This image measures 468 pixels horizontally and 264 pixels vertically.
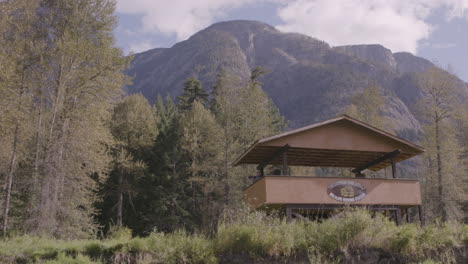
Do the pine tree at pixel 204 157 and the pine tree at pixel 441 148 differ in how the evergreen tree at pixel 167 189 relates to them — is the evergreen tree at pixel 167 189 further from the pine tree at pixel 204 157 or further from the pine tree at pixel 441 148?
the pine tree at pixel 441 148

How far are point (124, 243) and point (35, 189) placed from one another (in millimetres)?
9368

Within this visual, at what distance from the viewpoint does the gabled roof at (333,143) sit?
18.4 m

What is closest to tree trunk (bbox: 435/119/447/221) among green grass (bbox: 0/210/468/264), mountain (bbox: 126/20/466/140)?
green grass (bbox: 0/210/468/264)

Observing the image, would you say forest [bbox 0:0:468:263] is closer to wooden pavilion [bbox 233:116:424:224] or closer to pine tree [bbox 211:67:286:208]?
pine tree [bbox 211:67:286:208]

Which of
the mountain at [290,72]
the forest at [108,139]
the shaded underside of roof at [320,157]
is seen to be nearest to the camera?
the forest at [108,139]

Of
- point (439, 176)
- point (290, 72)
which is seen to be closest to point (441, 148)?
point (439, 176)

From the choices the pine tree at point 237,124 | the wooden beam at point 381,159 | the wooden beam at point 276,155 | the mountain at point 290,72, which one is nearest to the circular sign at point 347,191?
the wooden beam at point 276,155

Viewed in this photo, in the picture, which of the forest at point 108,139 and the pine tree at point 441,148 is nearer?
the forest at point 108,139

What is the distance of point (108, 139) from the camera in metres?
22.4

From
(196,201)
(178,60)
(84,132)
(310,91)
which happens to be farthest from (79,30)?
(178,60)

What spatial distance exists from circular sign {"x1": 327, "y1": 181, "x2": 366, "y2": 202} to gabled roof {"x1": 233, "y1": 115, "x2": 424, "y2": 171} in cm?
146

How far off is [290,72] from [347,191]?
139799 millimetres

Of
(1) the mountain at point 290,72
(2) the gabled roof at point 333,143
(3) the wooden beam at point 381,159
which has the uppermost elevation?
(1) the mountain at point 290,72

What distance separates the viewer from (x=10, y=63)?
17.1 m
